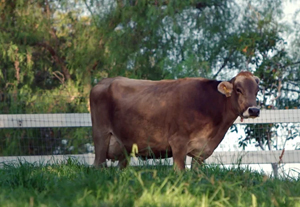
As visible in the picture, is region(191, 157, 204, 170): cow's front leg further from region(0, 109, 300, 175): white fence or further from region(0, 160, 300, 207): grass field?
region(0, 109, 300, 175): white fence

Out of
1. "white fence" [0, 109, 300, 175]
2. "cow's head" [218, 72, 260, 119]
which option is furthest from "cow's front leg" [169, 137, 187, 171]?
"white fence" [0, 109, 300, 175]

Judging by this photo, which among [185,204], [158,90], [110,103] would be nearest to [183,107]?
[158,90]

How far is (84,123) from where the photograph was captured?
31.9 feet

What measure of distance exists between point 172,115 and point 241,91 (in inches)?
31.8

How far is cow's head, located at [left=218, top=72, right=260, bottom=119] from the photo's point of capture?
6582mm

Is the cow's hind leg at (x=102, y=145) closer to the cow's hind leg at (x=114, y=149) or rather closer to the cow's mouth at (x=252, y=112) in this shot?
the cow's hind leg at (x=114, y=149)

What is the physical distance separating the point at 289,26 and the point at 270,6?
0.82 meters

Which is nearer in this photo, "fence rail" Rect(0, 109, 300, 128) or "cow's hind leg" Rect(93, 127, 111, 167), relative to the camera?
"cow's hind leg" Rect(93, 127, 111, 167)

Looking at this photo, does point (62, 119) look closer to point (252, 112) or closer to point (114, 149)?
point (114, 149)

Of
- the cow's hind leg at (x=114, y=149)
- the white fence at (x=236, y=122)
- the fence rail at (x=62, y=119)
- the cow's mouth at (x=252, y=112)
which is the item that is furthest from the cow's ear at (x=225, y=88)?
the fence rail at (x=62, y=119)

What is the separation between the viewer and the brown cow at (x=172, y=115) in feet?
21.9

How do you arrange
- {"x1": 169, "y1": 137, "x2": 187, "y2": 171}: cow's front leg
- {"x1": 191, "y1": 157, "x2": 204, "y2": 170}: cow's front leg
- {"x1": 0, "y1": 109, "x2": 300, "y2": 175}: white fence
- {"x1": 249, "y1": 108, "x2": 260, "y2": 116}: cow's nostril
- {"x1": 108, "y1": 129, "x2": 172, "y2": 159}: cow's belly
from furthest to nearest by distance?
1. {"x1": 0, "y1": 109, "x2": 300, "y2": 175}: white fence
2. {"x1": 108, "y1": 129, "x2": 172, "y2": 159}: cow's belly
3. {"x1": 169, "y1": 137, "x2": 187, "y2": 171}: cow's front leg
4. {"x1": 249, "y1": 108, "x2": 260, "y2": 116}: cow's nostril
5. {"x1": 191, "y1": 157, "x2": 204, "y2": 170}: cow's front leg

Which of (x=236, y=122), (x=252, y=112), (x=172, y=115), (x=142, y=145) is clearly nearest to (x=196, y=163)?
(x=252, y=112)

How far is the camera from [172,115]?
6.83 metres
